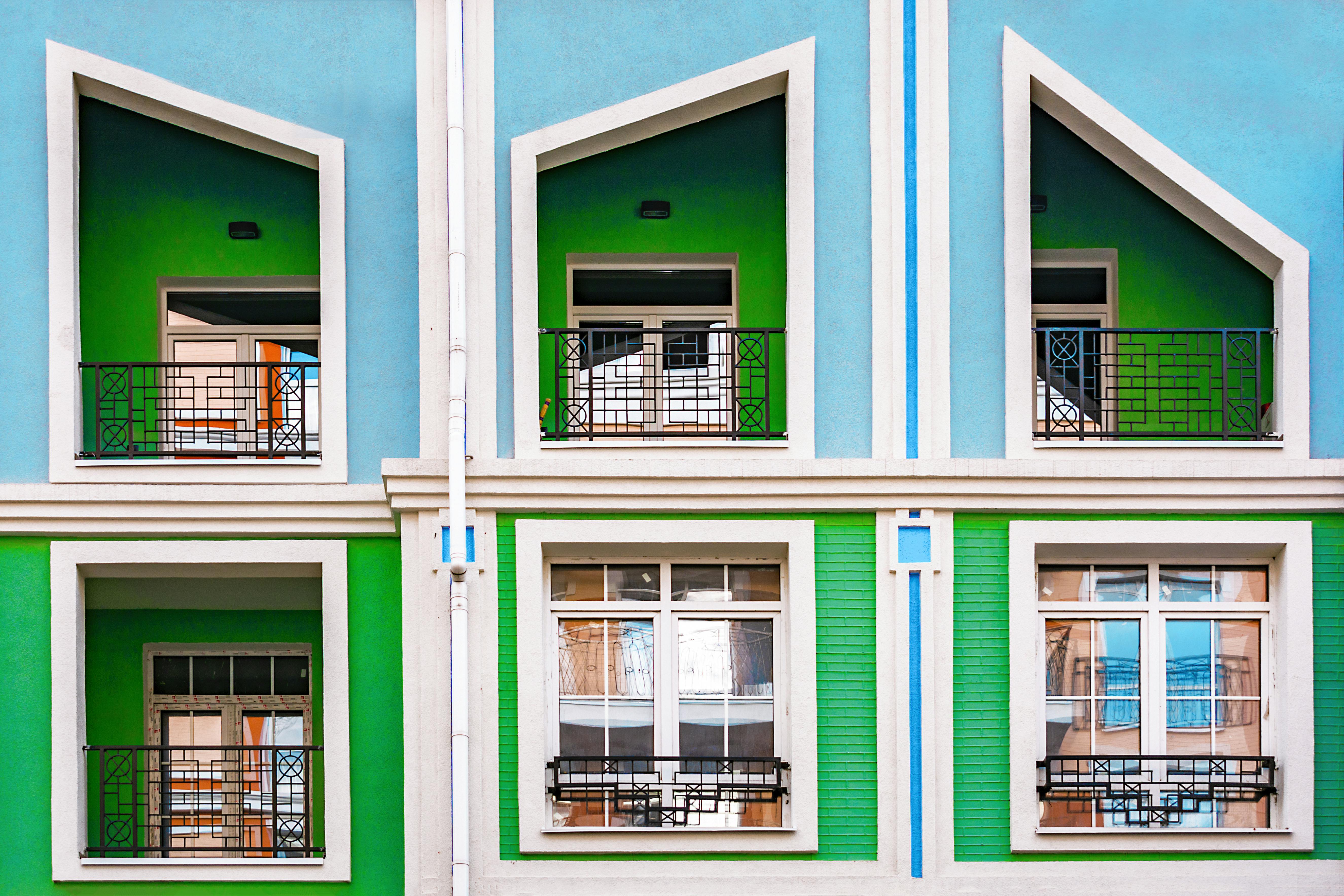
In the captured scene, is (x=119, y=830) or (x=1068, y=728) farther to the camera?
(x=119, y=830)

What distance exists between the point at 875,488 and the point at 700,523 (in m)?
1.37

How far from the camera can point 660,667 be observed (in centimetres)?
990

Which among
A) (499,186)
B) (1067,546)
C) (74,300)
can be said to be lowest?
(1067,546)

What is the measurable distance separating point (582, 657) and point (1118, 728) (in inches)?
168

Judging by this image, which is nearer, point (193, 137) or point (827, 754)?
point (827, 754)

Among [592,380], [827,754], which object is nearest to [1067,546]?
[827,754]

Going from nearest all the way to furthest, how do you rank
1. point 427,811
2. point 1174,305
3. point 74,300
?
point 427,811
point 74,300
point 1174,305

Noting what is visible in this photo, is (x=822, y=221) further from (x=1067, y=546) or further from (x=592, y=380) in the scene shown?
(x=1067, y=546)

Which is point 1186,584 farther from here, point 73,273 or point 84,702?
point 73,273

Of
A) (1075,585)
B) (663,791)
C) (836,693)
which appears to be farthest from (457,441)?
(1075,585)

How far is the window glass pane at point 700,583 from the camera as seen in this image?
10.0m

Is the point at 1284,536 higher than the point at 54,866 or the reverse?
higher

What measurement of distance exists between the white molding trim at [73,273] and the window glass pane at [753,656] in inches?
133

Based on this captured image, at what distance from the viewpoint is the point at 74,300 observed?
32.9ft
